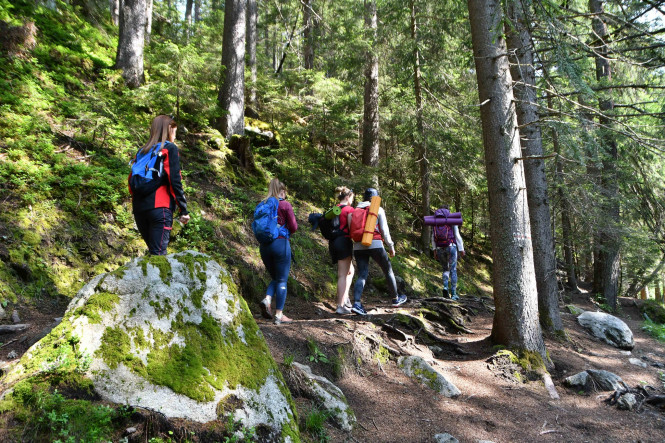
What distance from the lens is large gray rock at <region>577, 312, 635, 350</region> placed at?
8.11 metres

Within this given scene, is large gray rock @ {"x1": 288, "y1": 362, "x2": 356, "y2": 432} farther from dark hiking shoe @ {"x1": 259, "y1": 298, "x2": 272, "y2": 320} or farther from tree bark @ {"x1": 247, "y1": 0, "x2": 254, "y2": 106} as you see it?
tree bark @ {"x1": 247, "y1": 0, "x2": 254, "y2": 106}

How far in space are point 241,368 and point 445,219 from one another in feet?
23.3

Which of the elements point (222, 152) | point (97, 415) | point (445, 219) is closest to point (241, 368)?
point (97, 415)

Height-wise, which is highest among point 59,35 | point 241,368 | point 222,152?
point 59,35

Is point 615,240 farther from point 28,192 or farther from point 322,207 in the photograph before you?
point 28,192

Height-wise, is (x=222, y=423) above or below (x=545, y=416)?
above

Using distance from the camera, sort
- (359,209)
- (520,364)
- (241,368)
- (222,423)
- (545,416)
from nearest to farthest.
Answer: (222,423) → (241,368) → (545,416) → (520,364) → (359,209)

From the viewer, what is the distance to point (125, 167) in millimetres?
7078

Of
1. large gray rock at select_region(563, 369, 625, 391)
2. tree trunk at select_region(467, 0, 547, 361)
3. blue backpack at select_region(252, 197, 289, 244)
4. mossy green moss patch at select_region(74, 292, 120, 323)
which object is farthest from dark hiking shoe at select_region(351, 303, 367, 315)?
mossy green moss patch at select_region(74, 292, 120, 323)

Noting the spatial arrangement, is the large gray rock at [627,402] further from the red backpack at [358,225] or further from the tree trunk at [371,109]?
the tree trunk at [371,109]

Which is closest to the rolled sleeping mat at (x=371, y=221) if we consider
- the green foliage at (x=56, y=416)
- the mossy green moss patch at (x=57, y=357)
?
the mossy green moss patch at (x=57, y=357)

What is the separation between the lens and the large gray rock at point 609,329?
26.6ft

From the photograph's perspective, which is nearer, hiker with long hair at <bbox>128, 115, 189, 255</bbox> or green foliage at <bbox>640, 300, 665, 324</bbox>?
hiker with long hair at <bbox>128, 115, 189, 255</bbox>

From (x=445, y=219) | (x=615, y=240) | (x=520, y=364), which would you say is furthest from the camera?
(x=615, y=240)
